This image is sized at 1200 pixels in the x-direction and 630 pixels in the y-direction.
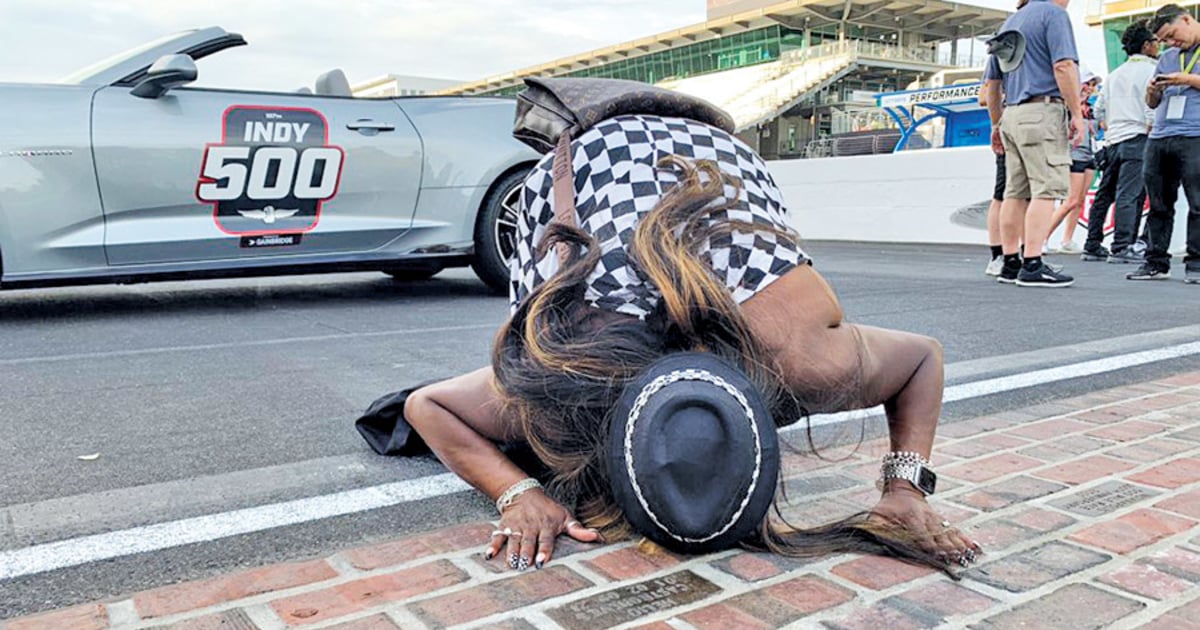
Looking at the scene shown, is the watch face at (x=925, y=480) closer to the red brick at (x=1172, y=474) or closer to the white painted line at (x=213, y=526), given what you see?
the red brick at (x=1172, y=474)

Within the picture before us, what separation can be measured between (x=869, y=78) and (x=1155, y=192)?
55.4 meters

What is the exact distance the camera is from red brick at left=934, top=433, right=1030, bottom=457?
247 cm

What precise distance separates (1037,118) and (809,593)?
505cm

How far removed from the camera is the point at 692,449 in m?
1.48

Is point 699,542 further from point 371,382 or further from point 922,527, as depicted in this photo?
point 371,382

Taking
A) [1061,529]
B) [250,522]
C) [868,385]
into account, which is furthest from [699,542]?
[250,522]

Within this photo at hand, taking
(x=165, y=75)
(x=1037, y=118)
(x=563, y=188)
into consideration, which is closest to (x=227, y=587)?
(x=563, y=188)

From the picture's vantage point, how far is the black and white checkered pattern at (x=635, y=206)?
5.59ft

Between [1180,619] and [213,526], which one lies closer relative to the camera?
[1180,619]

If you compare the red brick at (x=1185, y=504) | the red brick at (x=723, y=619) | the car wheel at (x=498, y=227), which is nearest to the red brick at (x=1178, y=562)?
the red brick at (x=1185, y=504)

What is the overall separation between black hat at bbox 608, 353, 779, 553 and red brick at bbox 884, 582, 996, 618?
0.31 m

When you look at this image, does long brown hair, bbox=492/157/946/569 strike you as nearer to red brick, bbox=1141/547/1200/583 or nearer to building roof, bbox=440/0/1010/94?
red brick, bbox=1141/547/1200/583

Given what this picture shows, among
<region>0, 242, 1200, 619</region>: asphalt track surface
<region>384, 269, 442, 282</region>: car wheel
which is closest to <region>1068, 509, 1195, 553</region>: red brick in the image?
<region>0, 242, 1200, 619</region>: asphalt track surface

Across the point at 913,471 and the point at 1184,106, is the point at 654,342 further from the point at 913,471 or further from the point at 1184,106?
the point at 1184,106
